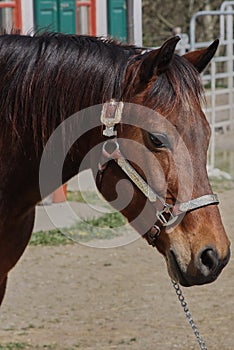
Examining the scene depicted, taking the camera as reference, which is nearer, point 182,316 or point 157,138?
point 157,138

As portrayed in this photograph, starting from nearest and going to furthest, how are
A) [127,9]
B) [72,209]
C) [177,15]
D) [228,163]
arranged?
[72,209], [127,9], [228,163], [177,15]

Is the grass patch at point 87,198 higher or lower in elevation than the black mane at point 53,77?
lower

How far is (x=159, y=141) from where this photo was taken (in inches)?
93.1

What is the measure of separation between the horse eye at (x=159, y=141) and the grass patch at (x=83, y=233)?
10.9 feet

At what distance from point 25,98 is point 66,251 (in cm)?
311

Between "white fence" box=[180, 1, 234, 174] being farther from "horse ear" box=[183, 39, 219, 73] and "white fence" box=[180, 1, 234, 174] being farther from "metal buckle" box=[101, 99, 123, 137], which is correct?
"metal buckle" box=[101, 99, 123, 137]

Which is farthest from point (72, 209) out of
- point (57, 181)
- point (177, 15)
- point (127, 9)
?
point (177, 15)

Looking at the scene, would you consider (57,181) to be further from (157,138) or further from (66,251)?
(66,251)

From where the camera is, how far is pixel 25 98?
263cm

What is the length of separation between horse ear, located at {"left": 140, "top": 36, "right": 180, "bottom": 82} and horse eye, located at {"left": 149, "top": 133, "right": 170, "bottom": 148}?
17 cm

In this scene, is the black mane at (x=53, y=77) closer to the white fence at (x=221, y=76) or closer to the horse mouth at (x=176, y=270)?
the horse mouth at (x=176, y=270)

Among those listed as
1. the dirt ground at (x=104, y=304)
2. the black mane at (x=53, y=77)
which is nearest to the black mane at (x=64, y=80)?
the black mane at (x=53, y=77)

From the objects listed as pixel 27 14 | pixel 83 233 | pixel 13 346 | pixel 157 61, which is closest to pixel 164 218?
pixel 157 61

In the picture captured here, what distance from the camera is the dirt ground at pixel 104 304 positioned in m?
4.10
